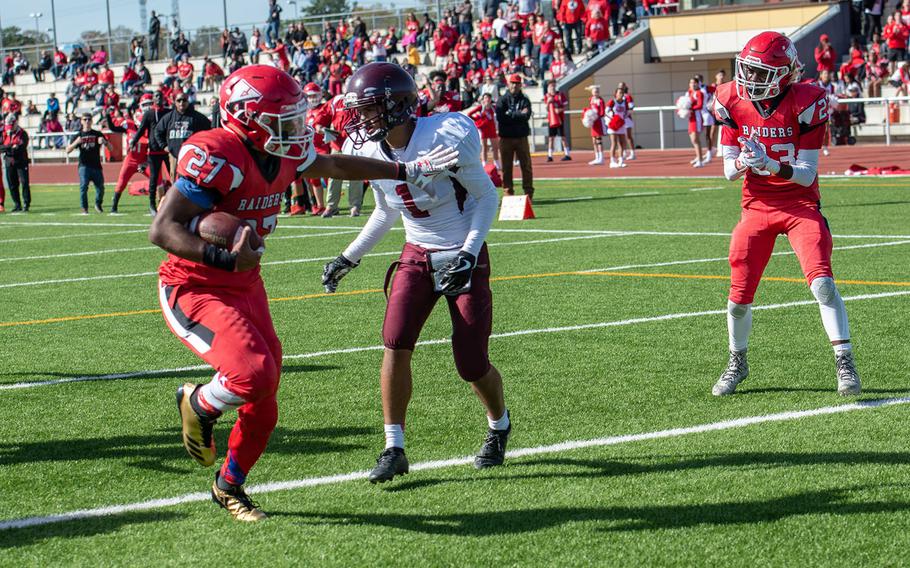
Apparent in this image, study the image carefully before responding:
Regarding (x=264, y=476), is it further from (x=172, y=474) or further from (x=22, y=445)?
(x=22, y=445)

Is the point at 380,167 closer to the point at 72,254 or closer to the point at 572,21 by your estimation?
the point at 72,254

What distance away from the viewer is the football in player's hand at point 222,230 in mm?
4715

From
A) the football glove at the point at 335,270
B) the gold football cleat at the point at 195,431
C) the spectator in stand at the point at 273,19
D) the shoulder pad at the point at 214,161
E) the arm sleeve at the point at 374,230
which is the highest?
the spectator in stand at the point at 273,19

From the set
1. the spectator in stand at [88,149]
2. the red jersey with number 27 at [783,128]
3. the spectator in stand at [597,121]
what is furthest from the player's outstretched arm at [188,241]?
the spectator in stand at [597,121]

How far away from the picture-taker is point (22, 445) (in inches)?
260

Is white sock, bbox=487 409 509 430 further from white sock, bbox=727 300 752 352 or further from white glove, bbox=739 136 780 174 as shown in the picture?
white glove, bbox=739 136 780 174

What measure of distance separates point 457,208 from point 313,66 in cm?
3952

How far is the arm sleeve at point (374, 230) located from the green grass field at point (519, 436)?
3.10 ft

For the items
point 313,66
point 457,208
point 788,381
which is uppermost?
point 313,66

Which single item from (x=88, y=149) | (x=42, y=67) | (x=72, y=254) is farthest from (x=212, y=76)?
(x=72, y=254)

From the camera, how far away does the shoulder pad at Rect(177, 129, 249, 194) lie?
4.88 metres

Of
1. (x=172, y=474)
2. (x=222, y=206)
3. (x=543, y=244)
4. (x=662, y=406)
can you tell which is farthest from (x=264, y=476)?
(x=543, y=244)

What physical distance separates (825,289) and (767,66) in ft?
4.14

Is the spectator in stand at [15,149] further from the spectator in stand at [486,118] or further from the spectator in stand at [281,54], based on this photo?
the spectator in stand at [281,54]
